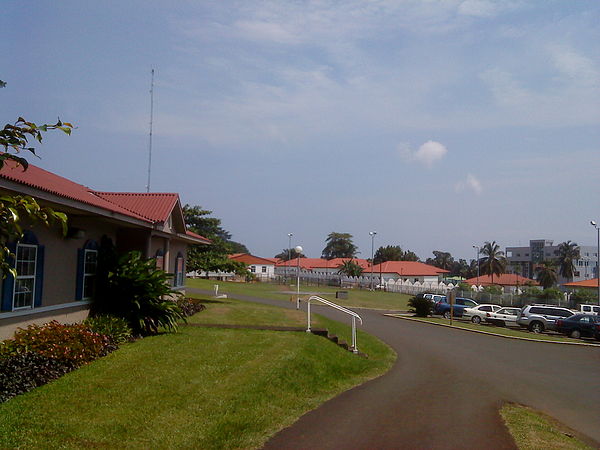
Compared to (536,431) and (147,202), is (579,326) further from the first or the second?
(536,431)

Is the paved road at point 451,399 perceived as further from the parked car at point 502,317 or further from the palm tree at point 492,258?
the palm tree at point 492,258

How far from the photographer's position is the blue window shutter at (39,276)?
1274 centimetres

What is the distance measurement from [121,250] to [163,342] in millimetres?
5868

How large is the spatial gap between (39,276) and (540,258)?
138529mm

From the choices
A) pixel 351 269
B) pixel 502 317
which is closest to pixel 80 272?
pixel 502 317

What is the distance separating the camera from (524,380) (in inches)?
624

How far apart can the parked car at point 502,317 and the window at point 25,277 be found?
3131 cm

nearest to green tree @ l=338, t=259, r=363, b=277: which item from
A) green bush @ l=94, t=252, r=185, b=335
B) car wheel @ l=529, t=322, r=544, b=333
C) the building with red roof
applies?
car wheel @ l=529, t=322, r=544, b=333

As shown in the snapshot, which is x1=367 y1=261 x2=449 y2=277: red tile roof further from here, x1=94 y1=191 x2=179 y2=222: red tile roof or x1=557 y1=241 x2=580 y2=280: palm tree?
x1=94 y1=191 x2=179 y2=222: red tile roof

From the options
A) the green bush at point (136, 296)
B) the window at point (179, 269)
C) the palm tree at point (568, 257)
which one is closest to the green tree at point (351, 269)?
the palm tree at point (568, 257)

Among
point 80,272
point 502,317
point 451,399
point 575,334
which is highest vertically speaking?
point 80,272

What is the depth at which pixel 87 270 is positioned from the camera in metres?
15.7

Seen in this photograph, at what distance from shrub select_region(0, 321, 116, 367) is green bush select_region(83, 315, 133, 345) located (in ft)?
2.37

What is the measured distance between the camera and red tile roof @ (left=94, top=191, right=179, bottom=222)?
62.1 ft
